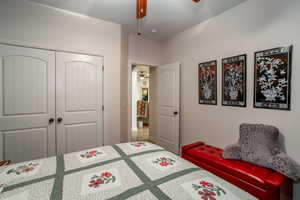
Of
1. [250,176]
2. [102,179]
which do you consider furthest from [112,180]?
[250,176]

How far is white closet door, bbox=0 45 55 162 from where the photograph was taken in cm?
188

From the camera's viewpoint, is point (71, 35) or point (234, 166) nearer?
point (234, 166)

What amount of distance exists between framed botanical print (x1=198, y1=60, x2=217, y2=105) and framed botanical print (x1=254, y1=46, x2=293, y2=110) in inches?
23.7

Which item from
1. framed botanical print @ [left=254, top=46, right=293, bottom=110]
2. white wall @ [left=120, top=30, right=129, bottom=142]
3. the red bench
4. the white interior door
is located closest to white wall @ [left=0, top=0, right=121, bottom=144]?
white wall @ [left=120, top=30, right=129, bottom=142]

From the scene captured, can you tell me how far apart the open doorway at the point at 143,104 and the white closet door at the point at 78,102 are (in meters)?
1.78

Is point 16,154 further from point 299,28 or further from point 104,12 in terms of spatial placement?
point 299,28

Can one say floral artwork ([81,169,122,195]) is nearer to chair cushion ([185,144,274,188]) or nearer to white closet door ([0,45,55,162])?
chair cushion ([185,144,274,188])

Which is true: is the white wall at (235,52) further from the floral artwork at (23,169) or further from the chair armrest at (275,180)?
the floral artwork at (23,169)

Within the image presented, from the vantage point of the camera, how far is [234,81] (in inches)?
83.0

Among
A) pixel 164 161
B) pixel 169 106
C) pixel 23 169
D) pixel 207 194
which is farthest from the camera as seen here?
pixel 169 106

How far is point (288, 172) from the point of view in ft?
4.59

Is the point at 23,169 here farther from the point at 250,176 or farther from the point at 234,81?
the point at 234,81

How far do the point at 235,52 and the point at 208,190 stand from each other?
2.05m

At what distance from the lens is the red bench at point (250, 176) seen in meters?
1.32
